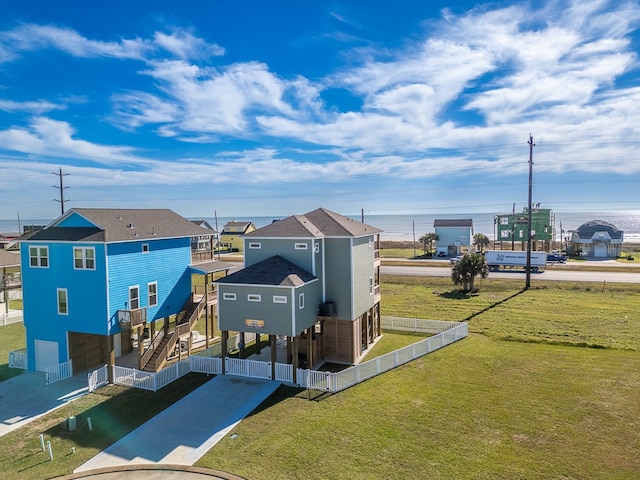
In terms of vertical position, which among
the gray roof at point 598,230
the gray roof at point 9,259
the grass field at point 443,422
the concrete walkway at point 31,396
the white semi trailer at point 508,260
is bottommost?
the concrete walkway at point 31,396

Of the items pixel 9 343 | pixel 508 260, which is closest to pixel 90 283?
pixel 9 343

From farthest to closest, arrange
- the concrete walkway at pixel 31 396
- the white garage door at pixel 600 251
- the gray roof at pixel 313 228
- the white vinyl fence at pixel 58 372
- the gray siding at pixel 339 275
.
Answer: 1. the white garage door at pixel 600 251
2. the gray siding at pixel 339 275
3. the gray roof at pixel 313 228
4. the white vinyl fence at pixel 58 372
5. the concrete walkway at pixel 31 396

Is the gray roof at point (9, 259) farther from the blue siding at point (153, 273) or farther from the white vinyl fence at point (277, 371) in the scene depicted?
the white vinyl fence at point (277, 371)

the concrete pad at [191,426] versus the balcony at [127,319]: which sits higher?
the balcony at [127,319]

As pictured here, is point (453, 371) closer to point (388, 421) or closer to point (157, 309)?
point (388, 421)

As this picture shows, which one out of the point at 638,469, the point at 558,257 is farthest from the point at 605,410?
the point at 558,257

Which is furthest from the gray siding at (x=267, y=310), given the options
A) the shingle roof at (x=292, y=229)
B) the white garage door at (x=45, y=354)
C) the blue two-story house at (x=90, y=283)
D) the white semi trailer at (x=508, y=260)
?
the white semi trailer at (x=508, y=260)

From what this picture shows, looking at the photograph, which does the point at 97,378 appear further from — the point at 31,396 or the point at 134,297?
the point at 134,297
